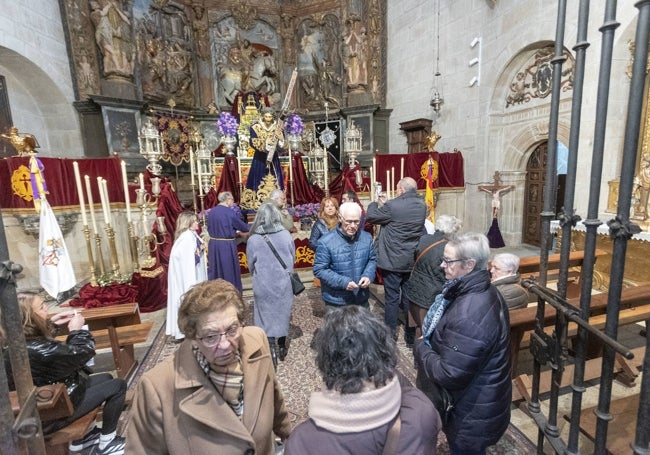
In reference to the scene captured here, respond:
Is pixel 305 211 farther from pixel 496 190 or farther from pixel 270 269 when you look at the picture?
pixel 496 190

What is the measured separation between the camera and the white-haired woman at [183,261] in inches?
140

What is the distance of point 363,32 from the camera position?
36.0ft

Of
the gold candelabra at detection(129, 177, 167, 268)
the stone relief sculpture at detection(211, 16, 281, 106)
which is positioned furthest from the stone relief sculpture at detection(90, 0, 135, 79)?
the gold candelabra at detection(129, 177, 167, 268)

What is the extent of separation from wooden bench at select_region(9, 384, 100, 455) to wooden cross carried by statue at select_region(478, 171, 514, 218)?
8595 mm

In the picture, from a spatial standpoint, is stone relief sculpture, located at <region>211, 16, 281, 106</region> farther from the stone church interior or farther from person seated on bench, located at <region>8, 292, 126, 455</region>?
person seated on bench, located at <region>8, 292, 126, 455</region>

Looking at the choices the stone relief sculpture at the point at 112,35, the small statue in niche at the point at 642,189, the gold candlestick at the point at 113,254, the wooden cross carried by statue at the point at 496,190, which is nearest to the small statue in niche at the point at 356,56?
the wooden cross carried by statue at the point at 496,190

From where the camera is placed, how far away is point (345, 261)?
3010mm

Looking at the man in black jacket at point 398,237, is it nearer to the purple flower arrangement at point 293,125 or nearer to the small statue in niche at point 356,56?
the purple flower arrangement at point 293,125

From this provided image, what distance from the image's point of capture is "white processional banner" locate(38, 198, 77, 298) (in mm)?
4371

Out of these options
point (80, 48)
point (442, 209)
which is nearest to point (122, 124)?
point (80, 48)

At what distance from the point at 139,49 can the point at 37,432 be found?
11.3 m

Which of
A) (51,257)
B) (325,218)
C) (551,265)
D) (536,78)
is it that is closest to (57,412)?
(325,218)

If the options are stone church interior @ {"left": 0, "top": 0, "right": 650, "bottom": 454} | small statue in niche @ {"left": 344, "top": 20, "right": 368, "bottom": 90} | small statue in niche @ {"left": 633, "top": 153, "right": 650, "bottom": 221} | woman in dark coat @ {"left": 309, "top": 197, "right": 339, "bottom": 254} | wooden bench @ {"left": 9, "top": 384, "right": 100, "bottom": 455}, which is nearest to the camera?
stone church interior @ {"left": 0, "top": 0, "right": 650, "bottom": 454}

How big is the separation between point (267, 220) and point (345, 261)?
815 millimetres
